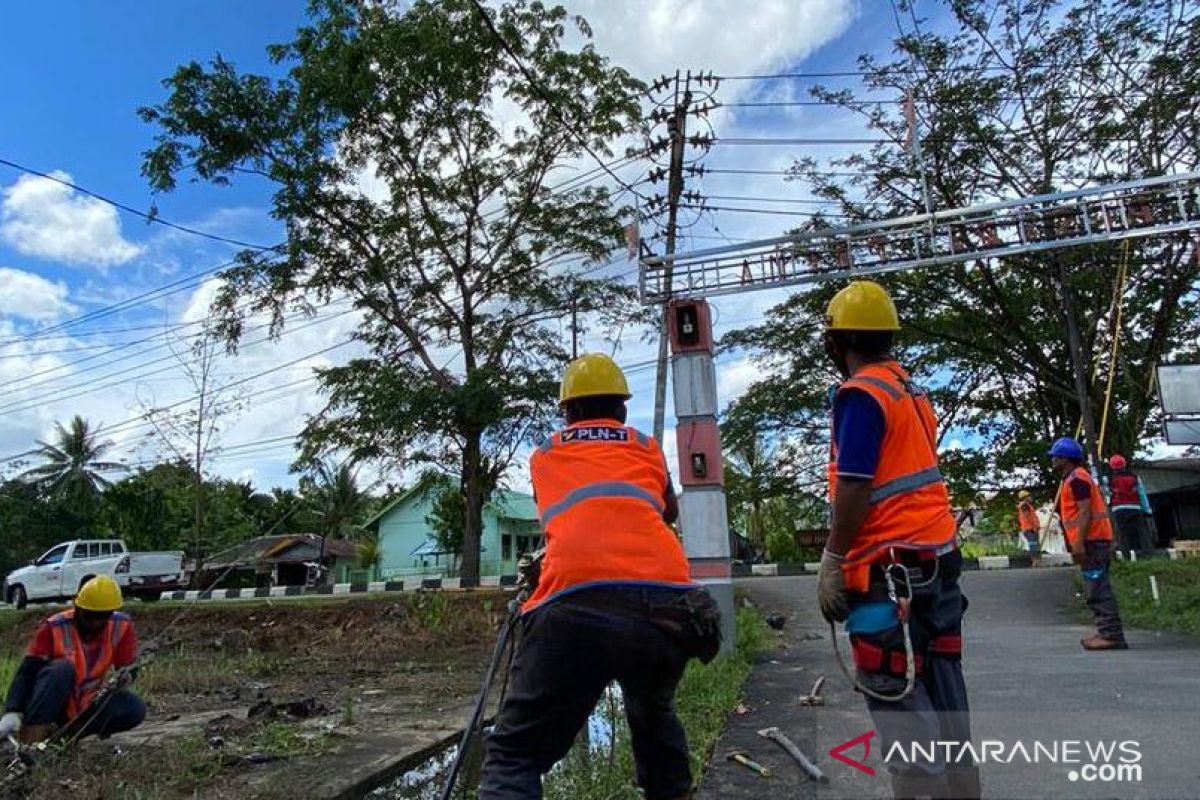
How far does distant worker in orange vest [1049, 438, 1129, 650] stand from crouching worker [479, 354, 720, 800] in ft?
17.6

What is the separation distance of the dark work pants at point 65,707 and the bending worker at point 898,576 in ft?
15.2

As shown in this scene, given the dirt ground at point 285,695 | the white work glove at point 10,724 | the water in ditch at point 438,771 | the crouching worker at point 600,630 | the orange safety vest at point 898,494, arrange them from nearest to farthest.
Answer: the orange safety vest at point 898,494
the crouching worker at point 600,630
the water in ditch at point 438,771
the dirt ground at point 285,695
the white work glove at point 10,724

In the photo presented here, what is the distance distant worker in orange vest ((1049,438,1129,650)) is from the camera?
6.66 meters

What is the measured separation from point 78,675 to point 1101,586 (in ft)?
24.9

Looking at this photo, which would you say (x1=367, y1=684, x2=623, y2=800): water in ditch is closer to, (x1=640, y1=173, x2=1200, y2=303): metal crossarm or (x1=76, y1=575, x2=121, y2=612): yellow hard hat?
(x1=76, y1=575, x2=121, y2=612): yellow hard hat

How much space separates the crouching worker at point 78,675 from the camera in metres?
4.69

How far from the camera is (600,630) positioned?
2.41 meters

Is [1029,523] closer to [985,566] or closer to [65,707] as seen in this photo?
[985,566]

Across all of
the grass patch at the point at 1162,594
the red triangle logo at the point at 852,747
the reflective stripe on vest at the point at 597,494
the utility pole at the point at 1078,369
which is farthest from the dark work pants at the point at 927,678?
the utility pole at the point at 1078,369

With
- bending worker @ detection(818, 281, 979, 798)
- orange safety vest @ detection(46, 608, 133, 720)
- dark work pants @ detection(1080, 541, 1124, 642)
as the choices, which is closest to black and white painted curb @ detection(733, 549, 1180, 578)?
dark work pants @ detection(1080, 541, 1124, 642)

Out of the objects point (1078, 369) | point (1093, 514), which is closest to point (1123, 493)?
point (1078, 369)

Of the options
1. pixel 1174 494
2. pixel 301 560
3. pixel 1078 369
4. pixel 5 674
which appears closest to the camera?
pixel 5 674

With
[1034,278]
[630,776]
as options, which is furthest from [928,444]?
[1034,278]

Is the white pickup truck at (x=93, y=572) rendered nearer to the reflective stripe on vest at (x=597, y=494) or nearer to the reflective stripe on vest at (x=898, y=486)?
the reflective stripe on vest at (x=597, y=494)
